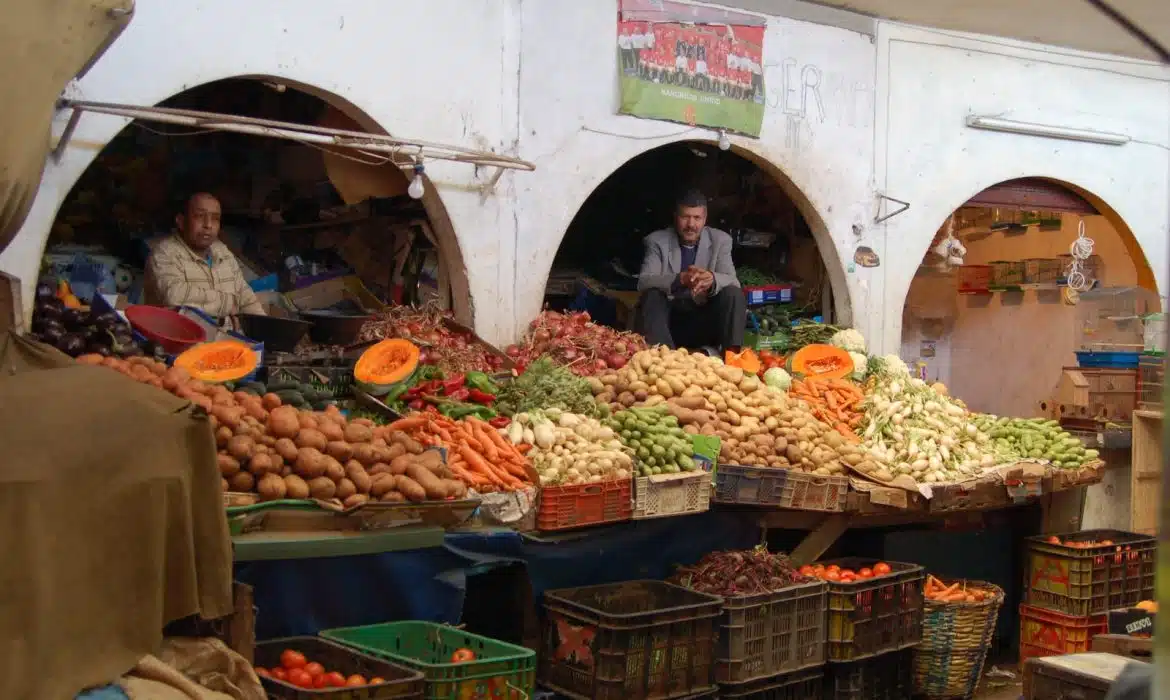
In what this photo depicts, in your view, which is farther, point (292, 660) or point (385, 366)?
point (385, 366)

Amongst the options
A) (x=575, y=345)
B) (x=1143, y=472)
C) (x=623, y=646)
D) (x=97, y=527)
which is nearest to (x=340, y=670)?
(x=97, y=527)

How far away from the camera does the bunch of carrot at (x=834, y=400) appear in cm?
775

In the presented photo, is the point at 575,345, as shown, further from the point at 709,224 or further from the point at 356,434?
the point at 709,224

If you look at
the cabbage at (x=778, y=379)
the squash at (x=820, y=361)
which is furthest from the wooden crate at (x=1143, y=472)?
the cabbage at (x=778, y=379)

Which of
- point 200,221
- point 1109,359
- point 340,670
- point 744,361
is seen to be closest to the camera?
point 340,670

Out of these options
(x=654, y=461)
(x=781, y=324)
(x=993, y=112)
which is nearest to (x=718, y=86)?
(x=781, y=324)

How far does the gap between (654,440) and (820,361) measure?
110 inches

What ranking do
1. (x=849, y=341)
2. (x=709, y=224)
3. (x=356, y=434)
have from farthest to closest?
(x=709, y=224)
(x=849, y=341)
(x=356, y=434)

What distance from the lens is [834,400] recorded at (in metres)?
7.95

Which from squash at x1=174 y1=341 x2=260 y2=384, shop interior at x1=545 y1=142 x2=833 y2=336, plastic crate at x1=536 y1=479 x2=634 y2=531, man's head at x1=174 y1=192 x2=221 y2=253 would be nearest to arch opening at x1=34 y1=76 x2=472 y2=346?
man's head at x1=174 y1=192 x2=221 y2=253

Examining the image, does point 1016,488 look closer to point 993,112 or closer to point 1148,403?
point 1148,403

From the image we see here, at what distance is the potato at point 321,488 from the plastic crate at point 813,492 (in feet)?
8.56

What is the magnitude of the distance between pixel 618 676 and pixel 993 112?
7.10 m

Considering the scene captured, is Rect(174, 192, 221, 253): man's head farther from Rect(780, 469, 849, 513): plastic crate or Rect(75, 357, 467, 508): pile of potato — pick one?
Rect(780, 469, 849, 513): plastic crate
